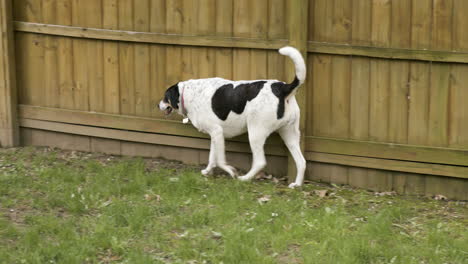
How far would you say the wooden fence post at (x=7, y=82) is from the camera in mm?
9234

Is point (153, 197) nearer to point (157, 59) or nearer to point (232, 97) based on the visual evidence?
point (232, 97)

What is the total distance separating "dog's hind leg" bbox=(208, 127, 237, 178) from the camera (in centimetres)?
809

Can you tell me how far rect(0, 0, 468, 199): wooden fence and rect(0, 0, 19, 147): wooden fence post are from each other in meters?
0.01

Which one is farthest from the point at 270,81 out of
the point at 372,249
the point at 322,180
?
the point at 372,249

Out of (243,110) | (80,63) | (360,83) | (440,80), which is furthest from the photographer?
(80,63)

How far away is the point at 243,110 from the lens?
790 centimetres

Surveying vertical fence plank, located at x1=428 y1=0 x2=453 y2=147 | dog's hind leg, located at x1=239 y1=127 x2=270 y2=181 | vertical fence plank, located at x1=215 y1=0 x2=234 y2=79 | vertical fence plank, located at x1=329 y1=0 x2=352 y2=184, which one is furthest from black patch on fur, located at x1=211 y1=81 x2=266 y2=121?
vertical fence plank, located at x1=428 y1=0 x2=453 y2=147

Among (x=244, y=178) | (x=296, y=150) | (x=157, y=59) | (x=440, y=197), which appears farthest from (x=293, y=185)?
(x=157, y=59)

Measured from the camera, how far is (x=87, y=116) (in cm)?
916

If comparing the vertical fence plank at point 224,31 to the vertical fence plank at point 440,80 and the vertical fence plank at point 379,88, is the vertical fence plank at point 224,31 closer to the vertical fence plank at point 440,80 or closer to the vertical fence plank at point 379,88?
the vertical fence plank at point 379,88

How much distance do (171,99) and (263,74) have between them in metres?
0.94

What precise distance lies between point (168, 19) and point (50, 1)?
153 centimetres

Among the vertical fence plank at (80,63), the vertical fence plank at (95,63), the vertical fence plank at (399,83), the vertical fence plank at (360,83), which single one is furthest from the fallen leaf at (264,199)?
the vertical fence plank at (80,63)

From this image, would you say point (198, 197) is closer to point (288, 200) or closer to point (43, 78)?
point (288, 200)
